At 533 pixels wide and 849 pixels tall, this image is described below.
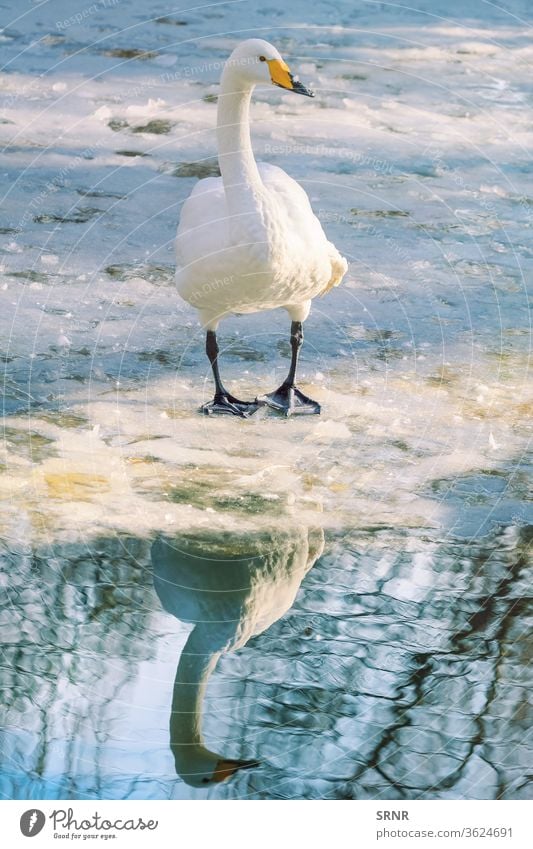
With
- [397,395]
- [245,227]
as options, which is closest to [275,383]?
[397,395]

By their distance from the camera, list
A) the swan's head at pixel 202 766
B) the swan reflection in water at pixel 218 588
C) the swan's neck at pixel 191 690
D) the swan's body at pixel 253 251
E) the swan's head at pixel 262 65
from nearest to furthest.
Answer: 1. the swan's head at pixel 202 766
2. the swan's neck at pixel 191 690
3. the swan reflection in water at pixel 218 588
4. the swan's body at pixel 253 251
5. the swan's head at pixel 262 65

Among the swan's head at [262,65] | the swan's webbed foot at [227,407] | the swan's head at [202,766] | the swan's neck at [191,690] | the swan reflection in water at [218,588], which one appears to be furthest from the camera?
the swan's webbed foot at [227,407]

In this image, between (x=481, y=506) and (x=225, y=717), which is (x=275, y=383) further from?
(x=225, y=717)

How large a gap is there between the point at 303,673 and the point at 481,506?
1.21 m

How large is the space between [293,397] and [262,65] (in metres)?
1.39

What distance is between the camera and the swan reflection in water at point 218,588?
4.10 meters

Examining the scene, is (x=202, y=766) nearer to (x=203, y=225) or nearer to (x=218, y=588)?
(x=218, y=588)

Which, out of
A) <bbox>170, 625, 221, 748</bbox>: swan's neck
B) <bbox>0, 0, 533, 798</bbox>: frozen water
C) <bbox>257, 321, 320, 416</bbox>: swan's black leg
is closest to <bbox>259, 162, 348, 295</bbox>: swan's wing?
<bbox>257, 321, 320, 416</bbox>: swan's black leg

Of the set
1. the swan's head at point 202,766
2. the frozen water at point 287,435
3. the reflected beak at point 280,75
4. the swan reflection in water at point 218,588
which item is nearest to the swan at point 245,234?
the reflected beak at point 280,75

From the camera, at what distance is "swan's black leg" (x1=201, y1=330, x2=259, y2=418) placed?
561cm

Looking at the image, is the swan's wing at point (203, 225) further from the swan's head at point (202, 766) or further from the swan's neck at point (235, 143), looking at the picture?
the swan's head at point (202, 766)

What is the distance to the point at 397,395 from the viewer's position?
19.0 ft

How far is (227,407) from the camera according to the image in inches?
221

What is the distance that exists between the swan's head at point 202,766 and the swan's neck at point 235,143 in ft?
7.49
